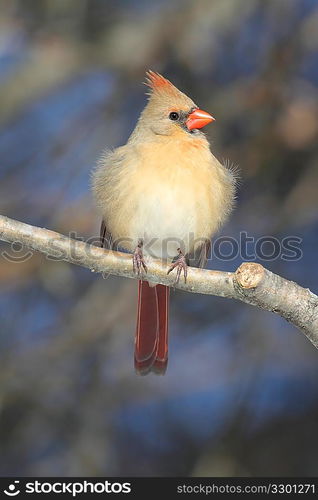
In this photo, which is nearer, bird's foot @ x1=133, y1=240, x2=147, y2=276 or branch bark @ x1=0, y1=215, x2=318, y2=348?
branch bark @ x1=0, y1=215, x2=318, y2=348

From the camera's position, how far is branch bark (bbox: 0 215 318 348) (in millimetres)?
3146

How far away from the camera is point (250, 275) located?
10.3ft

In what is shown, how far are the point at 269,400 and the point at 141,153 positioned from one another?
1744 millimetres

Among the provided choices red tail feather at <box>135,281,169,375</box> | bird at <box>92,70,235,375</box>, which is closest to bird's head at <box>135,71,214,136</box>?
bird at <box>92,70,235,375</box>

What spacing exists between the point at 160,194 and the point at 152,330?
64cm

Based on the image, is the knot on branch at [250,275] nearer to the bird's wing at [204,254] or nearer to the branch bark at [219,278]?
the branch bark at [219,278]

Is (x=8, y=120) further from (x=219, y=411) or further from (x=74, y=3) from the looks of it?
(x=219, y=411)

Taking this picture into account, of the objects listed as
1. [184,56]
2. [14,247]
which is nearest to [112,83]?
[184,56]

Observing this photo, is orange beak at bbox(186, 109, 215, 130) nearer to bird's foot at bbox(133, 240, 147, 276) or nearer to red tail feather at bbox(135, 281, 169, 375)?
red tail feather at bbox(135, 281, 169, 375)

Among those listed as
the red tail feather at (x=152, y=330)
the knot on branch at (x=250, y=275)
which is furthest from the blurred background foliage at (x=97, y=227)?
the knot on branch at (x=250, y=275)

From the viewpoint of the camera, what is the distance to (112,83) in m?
5.29

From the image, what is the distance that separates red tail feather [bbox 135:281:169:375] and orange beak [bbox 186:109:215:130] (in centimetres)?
78

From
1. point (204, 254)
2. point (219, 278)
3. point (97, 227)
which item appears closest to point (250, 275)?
point (219, 278)

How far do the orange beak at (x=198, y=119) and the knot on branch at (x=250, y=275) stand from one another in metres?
1.24
